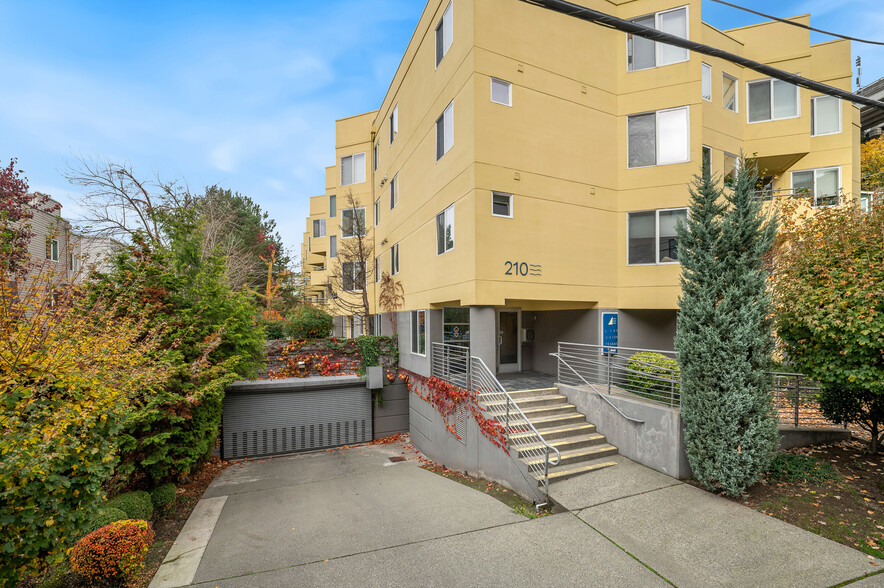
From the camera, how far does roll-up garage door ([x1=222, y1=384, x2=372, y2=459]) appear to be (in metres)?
11.5

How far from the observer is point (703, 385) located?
19.9 feet

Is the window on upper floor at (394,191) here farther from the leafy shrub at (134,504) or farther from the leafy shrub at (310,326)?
the leafy shrub at (134,504)

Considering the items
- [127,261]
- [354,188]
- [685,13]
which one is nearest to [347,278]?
[354,188]

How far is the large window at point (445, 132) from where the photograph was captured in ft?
34.3

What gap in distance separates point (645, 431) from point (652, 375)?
1203 mm

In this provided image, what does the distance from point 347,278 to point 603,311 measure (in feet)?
41.7

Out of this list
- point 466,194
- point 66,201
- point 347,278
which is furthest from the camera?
point 347,278

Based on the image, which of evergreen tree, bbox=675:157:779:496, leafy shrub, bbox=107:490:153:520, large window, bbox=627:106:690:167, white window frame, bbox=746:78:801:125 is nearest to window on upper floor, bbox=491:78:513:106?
large window, bbox=627:106:690:167

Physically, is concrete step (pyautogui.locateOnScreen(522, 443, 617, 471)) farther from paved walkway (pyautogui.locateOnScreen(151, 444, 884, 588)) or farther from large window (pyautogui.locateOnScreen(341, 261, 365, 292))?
large window (pyautogui.locateOnScreen(341, 261, 365, 292))

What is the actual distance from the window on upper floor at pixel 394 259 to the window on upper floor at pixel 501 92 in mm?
7081

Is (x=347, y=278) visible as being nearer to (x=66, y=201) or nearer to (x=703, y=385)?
(x=66, y=201)

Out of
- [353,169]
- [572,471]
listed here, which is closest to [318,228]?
[353,169]

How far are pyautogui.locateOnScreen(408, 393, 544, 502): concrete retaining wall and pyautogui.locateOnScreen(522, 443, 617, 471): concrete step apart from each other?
1.54 feet

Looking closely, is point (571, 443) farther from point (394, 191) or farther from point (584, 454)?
point (394, 191)
